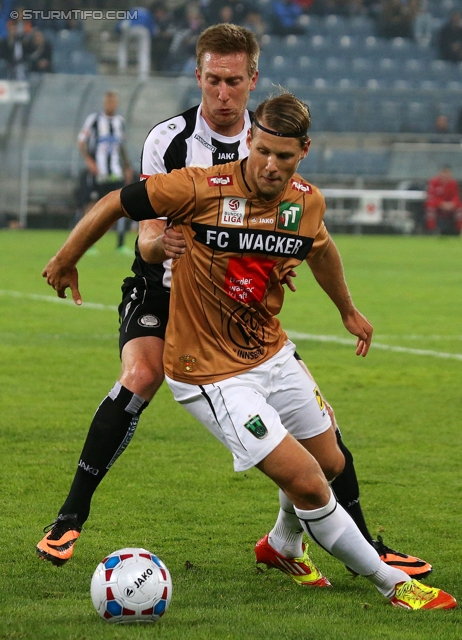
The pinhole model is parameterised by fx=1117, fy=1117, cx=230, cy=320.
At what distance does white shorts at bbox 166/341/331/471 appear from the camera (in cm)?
374

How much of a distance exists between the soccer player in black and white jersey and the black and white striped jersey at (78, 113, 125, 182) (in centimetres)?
1431

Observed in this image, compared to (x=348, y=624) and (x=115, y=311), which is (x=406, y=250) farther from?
(x=348, y=624)

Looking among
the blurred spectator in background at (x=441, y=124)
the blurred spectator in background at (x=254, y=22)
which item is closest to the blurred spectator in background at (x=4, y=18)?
the blurred spectator in background at (x=254, y=22)

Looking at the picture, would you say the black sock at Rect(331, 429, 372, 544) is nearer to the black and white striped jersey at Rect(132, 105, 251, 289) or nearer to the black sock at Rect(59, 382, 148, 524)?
the black sock at Rect(59, 382, 148, 524)

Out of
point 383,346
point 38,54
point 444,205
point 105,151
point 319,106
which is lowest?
point 444,205

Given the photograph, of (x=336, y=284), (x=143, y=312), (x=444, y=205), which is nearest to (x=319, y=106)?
(x=444, y=205)

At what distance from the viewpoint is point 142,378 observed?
170 inches

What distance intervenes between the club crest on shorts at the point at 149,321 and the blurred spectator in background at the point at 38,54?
23315 mm

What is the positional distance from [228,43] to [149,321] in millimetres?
1181

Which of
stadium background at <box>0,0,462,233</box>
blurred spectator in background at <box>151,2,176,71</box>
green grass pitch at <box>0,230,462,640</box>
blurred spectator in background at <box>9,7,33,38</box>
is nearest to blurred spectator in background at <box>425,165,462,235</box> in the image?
stadium background at <box>0,0,462,233</box>

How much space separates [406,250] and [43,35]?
12189mm

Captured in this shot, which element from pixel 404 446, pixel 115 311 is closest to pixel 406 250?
pixel 115 311

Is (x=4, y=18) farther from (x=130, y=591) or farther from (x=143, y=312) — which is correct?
(x=130, y=591)

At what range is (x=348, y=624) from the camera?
3.59m
